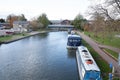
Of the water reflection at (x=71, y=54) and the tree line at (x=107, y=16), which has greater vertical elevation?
the tree line at (x=107, y=16)

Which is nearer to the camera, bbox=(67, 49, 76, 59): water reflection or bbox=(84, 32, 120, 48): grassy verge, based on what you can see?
bbox=(84, 32, 120, 48): grassy verge

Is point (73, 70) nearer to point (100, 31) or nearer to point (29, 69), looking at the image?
point (29, 69)

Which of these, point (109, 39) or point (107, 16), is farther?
point (109, 39)

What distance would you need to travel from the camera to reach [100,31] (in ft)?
99.3

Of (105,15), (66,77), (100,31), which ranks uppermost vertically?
(105,15)

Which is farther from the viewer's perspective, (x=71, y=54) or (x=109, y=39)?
(x=109, y=39)

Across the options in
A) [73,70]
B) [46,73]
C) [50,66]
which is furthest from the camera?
[50,66]

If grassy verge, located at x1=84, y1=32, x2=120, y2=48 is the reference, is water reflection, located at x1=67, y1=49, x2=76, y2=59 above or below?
below

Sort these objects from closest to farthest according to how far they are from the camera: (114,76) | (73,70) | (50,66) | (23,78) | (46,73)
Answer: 1. (114,76)
2. (23,78)
3. (46,73)
4. (73,70)
5. (50,66)

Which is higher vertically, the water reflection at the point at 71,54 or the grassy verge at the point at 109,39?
the grassy verge at the point at 109,39

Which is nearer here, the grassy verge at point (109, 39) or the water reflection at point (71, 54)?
the grassy verge at point (109, 39)

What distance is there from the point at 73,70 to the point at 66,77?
2.99 meters

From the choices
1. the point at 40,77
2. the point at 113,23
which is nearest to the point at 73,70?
the point at 40,77

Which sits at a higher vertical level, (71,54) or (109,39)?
(109,39)
